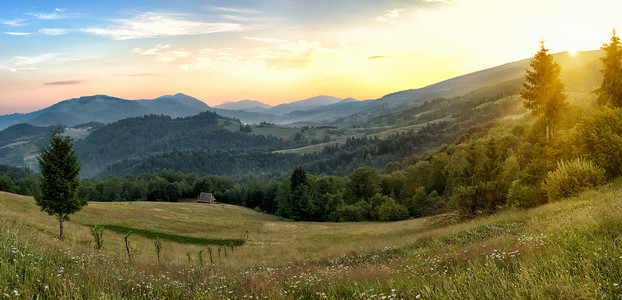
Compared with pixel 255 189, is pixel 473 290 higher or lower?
higher

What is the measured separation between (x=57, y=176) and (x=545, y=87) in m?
52.7

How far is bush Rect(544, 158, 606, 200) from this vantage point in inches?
1027

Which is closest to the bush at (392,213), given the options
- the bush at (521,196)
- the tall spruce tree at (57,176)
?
the bush at (521,196)

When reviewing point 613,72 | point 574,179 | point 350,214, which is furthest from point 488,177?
point 350,214

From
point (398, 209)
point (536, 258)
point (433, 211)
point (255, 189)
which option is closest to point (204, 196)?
point (255, 189)

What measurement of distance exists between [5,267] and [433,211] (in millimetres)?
35551

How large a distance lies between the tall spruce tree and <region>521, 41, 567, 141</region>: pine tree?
4901 centimetres

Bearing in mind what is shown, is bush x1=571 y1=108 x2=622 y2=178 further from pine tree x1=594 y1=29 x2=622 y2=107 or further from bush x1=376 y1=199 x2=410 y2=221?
bush x1=376 y1=199 x2=410 y2=221

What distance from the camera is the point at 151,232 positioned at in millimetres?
50188

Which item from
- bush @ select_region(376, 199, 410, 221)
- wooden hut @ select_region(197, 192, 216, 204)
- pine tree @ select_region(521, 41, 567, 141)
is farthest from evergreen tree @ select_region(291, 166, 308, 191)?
pine tree @ select_region(521, 41, 567, 141)

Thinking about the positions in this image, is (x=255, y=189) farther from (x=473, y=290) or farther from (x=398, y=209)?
(x=473, y=290)

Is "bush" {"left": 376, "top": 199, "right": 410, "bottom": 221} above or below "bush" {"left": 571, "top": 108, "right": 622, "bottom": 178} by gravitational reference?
below

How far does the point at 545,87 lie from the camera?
40250 mm

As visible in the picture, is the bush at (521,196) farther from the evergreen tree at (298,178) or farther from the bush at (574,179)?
the evergreen tree at (298,178)
